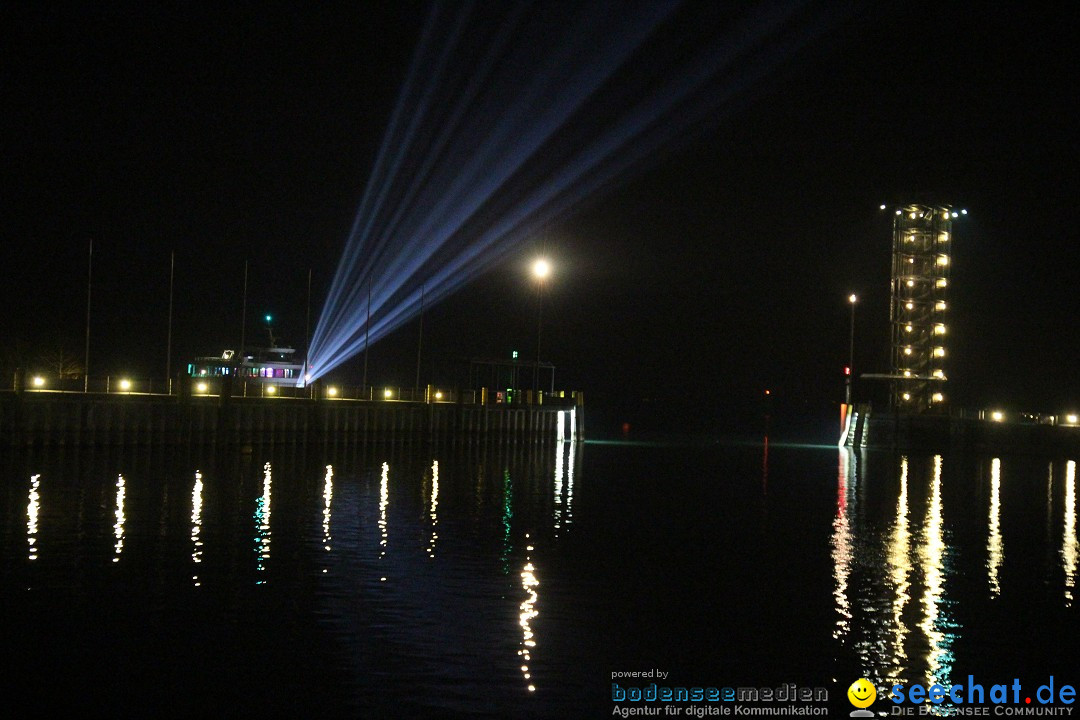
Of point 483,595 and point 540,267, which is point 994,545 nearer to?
point 483,595

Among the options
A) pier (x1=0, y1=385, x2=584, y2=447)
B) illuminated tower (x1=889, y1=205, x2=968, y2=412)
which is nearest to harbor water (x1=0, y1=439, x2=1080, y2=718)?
pier (x1=0, y1=385, x2=584, y2=447)

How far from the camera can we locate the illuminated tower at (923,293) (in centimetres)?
7856

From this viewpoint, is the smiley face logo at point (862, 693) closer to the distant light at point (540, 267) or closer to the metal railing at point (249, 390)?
the metal railing at point (249, 390)

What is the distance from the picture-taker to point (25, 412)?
42.5m

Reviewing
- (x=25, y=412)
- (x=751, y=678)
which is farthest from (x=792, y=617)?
(x=25, y=412)

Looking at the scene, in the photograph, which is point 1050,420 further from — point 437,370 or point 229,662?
point 229,662

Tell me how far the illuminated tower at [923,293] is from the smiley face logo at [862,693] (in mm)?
68511

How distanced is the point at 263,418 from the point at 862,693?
4264cm

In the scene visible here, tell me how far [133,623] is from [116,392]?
34.9 meters

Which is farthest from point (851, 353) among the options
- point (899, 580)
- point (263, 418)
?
point (899, 580)

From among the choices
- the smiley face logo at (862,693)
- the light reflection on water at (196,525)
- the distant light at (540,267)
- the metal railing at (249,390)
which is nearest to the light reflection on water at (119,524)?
the light reflection on water at (196,525)

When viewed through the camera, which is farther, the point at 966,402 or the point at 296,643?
the point at 966,402

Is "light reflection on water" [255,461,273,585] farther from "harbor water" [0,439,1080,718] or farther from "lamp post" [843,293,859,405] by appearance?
"lamp post" [843,293,859,405]

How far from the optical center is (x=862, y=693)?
41.7 feet
